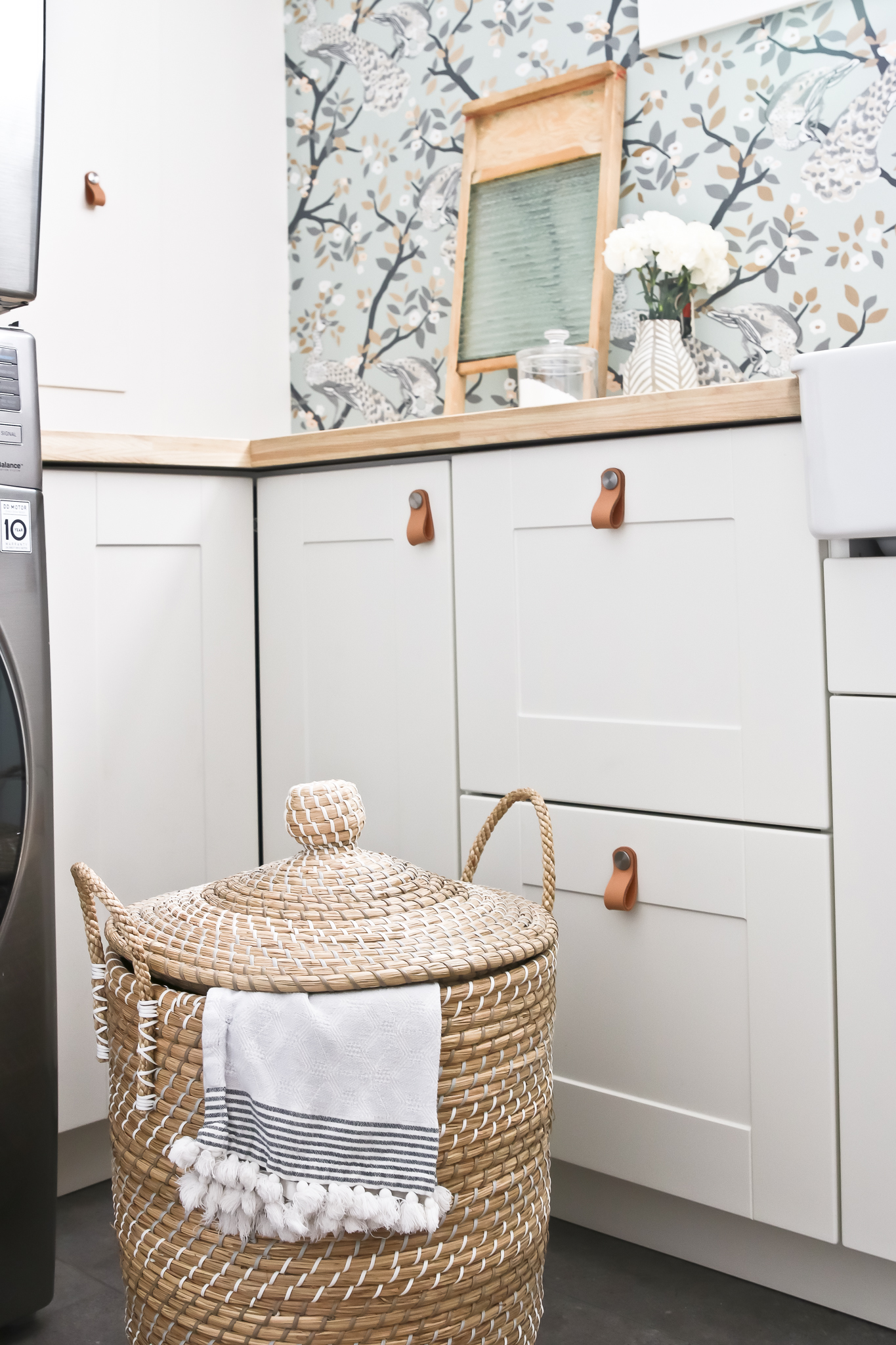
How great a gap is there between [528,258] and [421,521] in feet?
2.09

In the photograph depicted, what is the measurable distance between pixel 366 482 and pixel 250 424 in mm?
757

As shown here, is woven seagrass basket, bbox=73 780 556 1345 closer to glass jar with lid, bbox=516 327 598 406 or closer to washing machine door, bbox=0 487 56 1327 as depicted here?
washing machine door, bbox=0 487 56 1327

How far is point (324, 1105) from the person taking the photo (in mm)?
923

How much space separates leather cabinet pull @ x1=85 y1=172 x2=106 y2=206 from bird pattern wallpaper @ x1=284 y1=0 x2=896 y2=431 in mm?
429

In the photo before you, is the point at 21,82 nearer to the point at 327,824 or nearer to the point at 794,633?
the point at 327,824

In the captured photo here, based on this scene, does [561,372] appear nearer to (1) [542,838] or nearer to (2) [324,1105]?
(1) [542,838]

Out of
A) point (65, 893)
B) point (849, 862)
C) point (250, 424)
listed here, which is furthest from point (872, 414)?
point (250, 424)

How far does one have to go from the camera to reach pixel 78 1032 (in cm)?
149

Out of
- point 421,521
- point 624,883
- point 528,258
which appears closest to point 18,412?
point 421,521

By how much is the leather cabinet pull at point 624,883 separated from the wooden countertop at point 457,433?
18.5 inches

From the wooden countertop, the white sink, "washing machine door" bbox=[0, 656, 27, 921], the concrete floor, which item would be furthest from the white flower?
the concrete floor

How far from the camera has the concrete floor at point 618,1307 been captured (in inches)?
48.0

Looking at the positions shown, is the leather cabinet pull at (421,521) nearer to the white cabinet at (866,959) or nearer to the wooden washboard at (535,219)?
the wooden washboard at (535,219)

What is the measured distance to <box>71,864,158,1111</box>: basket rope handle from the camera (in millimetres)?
990
